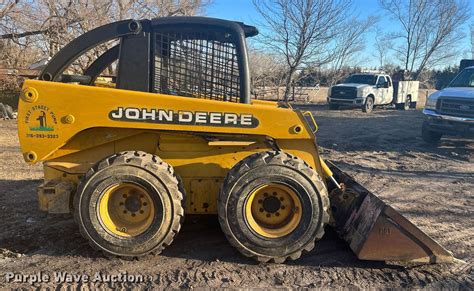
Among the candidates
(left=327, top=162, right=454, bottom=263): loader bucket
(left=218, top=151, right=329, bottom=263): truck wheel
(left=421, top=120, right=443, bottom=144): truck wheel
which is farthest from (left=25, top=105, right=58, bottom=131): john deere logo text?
(left=421, top=120, right=443, bottom=144): truck wheel

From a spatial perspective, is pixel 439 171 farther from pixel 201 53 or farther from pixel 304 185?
pixel 201 53

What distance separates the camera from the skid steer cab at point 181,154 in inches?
148

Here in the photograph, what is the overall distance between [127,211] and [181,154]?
78 cm

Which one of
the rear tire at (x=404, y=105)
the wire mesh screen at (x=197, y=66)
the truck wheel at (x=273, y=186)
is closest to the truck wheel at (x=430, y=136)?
the truck wheel at (x=273, y=186)

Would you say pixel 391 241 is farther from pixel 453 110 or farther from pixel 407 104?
pixel 407 104

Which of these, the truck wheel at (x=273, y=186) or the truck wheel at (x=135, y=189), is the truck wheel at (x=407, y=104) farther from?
the truck wheel at (x=135, y=189)

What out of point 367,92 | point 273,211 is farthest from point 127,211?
point 367,92

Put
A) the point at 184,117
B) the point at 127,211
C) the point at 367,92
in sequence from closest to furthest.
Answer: the point at 184,117, the point at 127,211, the point at 367,92

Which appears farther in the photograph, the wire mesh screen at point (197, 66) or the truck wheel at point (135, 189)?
the wire mesh screen at point (197, 66)

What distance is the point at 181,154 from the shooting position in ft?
13.7

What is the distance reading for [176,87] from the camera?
4082 mm

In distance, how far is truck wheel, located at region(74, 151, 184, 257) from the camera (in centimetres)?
375

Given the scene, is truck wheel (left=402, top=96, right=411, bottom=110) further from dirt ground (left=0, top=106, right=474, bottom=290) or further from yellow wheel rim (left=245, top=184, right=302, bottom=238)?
yellow wheel rim (left=245, top=184, right=302, bottom=238)

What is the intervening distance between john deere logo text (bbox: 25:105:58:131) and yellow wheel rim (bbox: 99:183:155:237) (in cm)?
85
